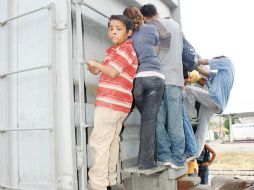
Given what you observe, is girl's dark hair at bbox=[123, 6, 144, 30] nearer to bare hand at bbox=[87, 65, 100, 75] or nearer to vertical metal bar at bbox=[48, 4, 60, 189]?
bare hand at bbox=[87, 65, 100, 75]

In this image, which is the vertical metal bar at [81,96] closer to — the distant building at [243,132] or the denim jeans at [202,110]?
the denim jeans at [202,110]

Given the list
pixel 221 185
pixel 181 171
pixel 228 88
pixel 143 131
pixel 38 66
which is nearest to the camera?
pixel 38 66

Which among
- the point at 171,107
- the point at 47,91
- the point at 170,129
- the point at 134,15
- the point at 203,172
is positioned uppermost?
the point at 134,15

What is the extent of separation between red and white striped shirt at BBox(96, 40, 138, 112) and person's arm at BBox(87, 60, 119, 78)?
3 cm

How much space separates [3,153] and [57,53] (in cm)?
94

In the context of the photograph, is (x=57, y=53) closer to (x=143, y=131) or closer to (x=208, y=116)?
(x=143, y=131)

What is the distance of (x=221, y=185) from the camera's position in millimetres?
3666

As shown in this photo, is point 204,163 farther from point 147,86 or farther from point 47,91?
point 47,91

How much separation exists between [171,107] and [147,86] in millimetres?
408

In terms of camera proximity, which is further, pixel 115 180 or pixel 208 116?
pixel 208 116

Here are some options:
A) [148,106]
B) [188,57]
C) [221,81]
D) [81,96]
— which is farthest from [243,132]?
[81,96]

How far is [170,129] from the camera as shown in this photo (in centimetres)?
303

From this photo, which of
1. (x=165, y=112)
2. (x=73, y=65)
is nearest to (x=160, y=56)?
(x=165, y=112)

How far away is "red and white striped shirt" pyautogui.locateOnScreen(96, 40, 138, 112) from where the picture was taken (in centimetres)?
252
